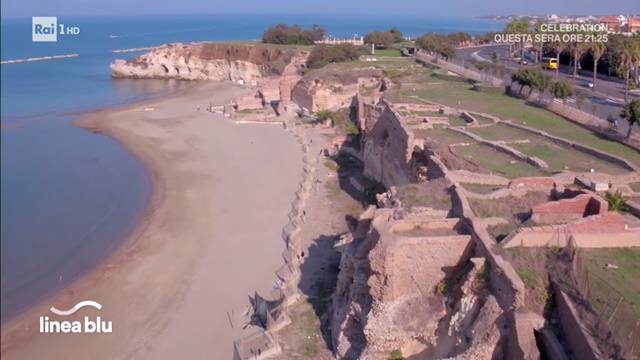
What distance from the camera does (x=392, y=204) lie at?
53.8 feet

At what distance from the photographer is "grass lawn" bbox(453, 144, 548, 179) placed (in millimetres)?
19359

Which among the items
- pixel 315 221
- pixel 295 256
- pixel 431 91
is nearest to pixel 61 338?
pixel 295 256

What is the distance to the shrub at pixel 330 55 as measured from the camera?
2376 inches

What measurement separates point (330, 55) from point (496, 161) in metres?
41.9

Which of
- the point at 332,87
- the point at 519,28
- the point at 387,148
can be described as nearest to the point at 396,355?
the point at 387,148

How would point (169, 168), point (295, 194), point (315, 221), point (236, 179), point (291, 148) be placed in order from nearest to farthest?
point (315, 221)
point (295, 194)
point (236, 179)
point (169, 168)
point (291, 148)

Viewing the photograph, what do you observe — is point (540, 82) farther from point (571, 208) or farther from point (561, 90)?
point (571, 208)

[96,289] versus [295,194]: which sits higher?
[295,194]

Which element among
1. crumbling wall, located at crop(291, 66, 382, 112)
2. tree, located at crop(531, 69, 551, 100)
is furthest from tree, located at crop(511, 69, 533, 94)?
crumbling wall, located at crop(291, 66, 382, 112)

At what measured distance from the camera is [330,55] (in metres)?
60.7

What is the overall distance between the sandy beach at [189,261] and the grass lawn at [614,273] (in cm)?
921

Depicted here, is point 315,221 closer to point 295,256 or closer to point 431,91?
point 295,256

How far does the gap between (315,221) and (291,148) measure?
45.0 feet

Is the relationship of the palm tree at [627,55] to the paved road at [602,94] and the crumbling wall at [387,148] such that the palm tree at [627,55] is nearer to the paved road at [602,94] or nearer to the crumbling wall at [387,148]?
the paved road at [602,94]
